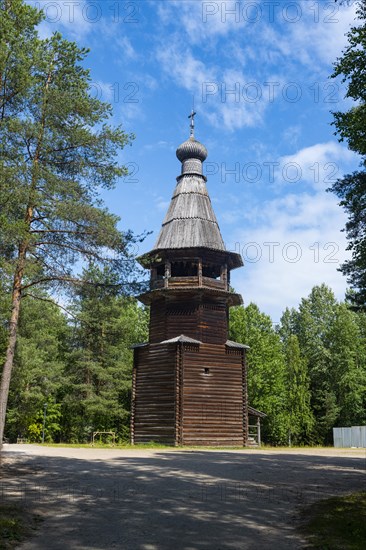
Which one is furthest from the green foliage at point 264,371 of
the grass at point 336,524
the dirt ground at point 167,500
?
the grass at point 336,524

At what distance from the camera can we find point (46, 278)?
17.1 meters

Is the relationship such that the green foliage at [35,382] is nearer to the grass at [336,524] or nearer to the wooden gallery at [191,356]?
the wooden gallery at [191,356]

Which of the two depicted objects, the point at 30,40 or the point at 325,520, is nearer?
the point at 325,520

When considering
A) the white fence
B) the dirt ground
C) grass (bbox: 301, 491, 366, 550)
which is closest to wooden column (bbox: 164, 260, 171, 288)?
the dirt ground

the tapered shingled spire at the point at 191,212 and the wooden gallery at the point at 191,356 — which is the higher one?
the tapered shingled spire at the point at 191,212

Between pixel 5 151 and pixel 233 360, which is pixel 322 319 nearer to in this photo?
pixel 233 360

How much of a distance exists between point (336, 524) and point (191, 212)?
2517cm

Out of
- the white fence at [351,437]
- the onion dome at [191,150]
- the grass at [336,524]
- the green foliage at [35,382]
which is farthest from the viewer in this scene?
the white fence at [351,437]

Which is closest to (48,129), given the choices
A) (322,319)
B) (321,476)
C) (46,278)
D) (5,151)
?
(5,151)

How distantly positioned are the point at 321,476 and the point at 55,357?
3234 cm

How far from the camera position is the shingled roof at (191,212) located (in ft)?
99.0

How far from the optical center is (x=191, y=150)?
33438 millimetres

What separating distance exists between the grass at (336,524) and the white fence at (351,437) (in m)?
32.9

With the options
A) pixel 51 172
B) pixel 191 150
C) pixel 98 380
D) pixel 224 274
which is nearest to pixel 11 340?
pixel 51 172
